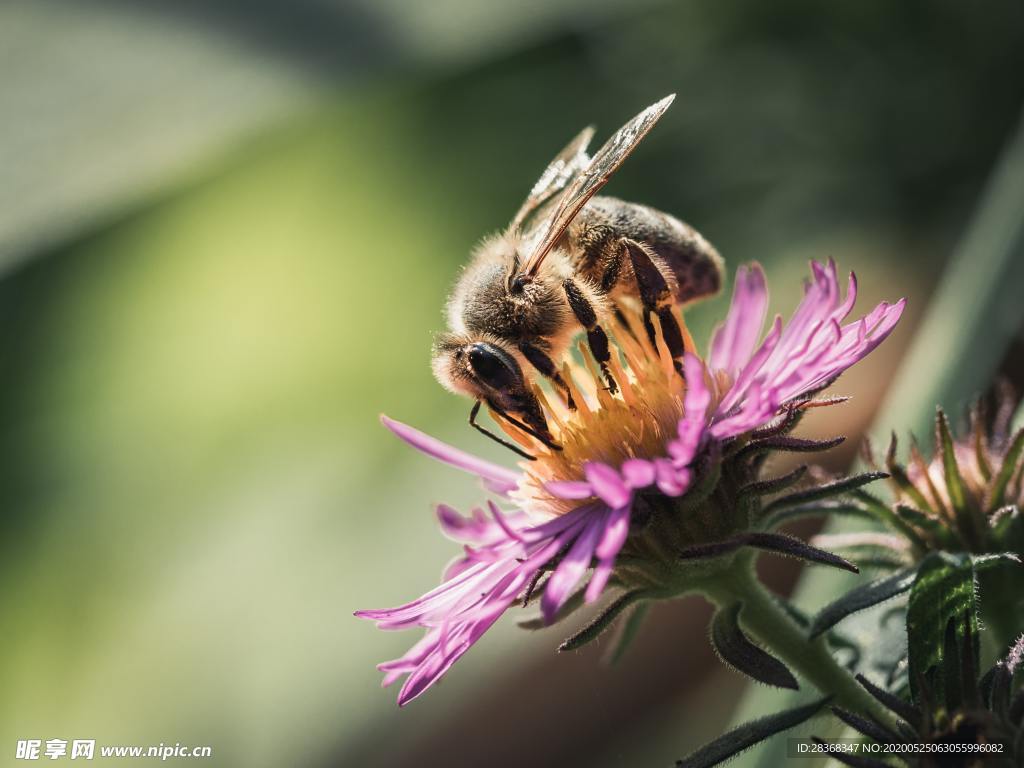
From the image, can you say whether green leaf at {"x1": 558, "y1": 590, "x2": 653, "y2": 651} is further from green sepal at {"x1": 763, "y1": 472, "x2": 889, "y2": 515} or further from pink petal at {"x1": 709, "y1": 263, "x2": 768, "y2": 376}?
Result: pink petal at {"x1": 709, "y1": 263, "x2": 768, "y2": 376}

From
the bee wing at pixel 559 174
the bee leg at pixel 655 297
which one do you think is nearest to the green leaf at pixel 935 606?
the bee leg at pixel 655 297

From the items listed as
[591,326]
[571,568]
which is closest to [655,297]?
[591,326]

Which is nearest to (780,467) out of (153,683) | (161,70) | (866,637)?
(866,637)

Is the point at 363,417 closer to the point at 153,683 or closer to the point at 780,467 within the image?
the point at 153,683

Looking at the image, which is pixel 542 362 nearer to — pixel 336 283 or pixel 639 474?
pixel 639 474

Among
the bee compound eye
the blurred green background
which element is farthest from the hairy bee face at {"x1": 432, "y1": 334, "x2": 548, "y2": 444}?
the blurred green background

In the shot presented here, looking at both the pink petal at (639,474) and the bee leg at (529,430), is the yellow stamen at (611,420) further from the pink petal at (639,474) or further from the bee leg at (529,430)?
the pink petal at (639,474)
